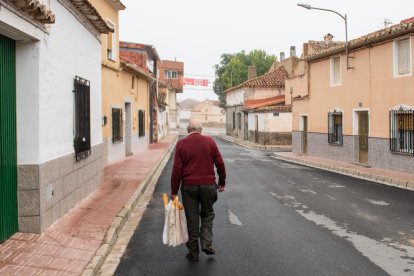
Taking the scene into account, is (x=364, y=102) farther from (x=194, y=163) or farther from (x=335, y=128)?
(x=194, y=163)

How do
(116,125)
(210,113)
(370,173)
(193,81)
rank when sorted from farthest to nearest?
(210,113)
(193,81)
(116,125)
(370,173)

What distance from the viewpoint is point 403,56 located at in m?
14.7

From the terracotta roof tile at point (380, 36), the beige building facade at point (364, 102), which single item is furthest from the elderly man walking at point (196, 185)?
the terracotta roof tile at point (380, 36)

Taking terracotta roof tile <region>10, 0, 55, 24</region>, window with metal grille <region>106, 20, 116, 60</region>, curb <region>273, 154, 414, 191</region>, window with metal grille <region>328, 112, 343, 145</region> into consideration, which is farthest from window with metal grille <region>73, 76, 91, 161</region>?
window with metal grille <region>328, 112, 343, 145</region>

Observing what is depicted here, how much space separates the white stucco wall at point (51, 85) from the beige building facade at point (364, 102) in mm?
10536

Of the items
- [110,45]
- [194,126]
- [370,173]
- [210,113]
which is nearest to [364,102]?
[370,173]

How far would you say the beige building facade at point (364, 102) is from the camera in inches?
574

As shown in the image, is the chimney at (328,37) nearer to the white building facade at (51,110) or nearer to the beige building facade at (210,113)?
the white building facade at (51,110)

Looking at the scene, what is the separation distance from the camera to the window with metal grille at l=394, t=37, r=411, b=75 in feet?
47.6

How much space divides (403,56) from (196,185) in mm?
12013

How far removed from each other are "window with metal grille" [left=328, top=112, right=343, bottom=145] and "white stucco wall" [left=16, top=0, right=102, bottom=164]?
13.0 m

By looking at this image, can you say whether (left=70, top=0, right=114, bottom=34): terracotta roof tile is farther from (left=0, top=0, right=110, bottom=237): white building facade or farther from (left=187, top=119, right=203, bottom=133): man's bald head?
(left=187, top=119, right=203, bottom=133): man's bald head

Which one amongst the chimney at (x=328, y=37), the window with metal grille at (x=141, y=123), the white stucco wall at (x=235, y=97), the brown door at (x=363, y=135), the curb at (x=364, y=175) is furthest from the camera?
the white stucco wall at (x=235, y=97)

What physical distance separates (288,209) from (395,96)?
28.3ft
